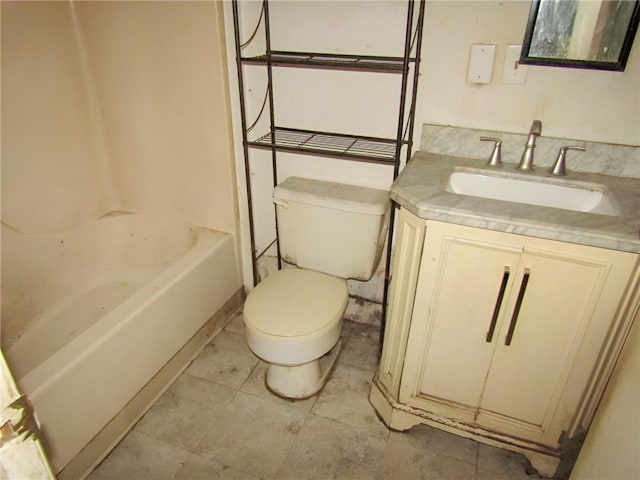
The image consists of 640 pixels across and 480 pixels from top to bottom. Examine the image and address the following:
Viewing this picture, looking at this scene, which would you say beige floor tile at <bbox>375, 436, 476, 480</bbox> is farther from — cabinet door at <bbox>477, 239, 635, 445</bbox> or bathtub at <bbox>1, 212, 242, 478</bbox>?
bathtub at <bbox>1, 212, 242, 478</bbox>

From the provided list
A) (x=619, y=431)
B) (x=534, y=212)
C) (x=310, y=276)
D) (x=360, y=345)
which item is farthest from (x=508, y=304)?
(x=360, y=345)

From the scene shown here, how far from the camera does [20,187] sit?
1.77 m

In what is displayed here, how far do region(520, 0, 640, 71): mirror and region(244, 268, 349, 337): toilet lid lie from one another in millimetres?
1035

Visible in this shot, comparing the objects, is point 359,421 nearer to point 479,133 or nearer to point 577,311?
point 577,311

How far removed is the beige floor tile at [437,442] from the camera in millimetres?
1500

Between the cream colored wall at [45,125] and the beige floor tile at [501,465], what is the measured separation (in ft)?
6.49

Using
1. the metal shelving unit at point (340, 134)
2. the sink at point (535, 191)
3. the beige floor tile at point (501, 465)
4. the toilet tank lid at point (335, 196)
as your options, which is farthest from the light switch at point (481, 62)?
the beige floor tile at point (501, 465)

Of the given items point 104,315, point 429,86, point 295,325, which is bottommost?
point 104,315

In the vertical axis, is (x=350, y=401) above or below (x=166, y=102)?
below

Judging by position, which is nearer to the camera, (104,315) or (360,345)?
(104,315)

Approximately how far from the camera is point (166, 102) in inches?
72.1

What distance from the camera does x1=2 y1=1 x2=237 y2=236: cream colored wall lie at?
1.67 meters

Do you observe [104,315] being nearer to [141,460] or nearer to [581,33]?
[141,460]

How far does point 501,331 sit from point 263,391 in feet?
3.09
